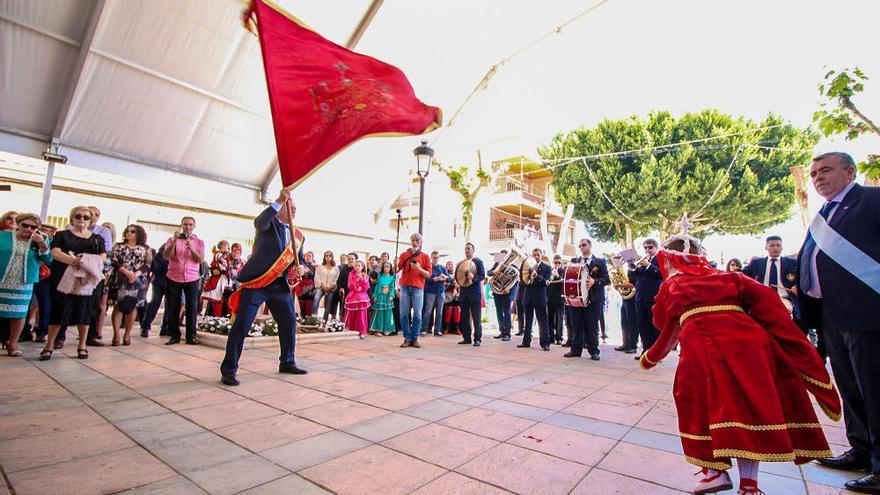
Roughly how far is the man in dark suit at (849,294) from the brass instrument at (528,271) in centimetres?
569

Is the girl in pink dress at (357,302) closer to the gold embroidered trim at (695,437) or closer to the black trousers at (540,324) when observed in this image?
the black trousers at (540,324)

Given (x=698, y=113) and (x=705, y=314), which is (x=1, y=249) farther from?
(x=698, y=113)

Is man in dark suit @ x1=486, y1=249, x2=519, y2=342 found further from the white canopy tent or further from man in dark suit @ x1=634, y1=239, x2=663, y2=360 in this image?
the white canopy tent

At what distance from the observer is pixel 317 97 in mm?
4020

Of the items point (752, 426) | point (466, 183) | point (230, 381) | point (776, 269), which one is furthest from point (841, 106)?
point (466, 183)

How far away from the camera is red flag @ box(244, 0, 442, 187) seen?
3.75 meters

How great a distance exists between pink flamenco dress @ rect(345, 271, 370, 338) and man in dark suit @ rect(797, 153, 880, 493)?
824cm

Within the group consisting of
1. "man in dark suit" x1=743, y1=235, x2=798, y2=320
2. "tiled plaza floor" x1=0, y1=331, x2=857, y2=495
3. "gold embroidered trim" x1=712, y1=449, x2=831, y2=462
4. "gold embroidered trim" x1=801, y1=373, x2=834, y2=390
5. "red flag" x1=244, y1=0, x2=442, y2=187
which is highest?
"red flag" x1=244, y1=0, x2=442, y2=187

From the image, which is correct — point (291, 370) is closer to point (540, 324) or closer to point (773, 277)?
point (540, 324)

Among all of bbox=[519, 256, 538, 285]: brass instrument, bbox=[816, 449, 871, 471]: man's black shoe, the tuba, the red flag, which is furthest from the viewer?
the tuba

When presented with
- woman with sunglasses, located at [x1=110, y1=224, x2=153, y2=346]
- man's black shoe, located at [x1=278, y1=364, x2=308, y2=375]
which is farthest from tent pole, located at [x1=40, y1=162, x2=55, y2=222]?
man's black shoe, located at [x1=278, y1=364, x2=308, y2=375]

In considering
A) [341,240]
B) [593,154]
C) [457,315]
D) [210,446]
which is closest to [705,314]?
[210,446]

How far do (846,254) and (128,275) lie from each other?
26.9 feet

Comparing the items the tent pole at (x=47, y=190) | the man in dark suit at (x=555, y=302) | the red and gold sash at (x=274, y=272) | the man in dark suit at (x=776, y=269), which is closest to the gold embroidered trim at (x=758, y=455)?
the red and gold sash at (x=274, y=272)
